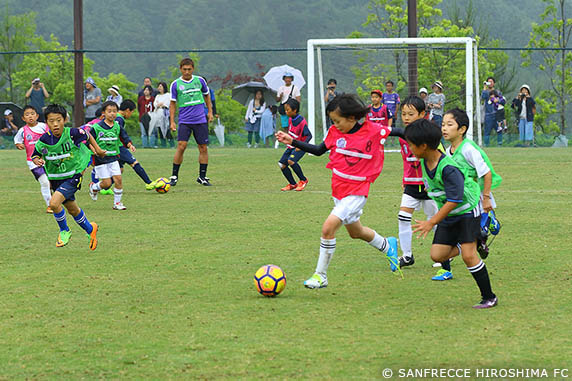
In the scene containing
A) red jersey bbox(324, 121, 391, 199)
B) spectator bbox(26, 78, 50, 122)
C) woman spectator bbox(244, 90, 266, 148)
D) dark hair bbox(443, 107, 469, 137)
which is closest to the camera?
dark hair bbox(443, 107, 469, 137)

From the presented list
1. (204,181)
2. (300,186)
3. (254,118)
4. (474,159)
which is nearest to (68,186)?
(474,159)

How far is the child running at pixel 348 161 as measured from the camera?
690 cm

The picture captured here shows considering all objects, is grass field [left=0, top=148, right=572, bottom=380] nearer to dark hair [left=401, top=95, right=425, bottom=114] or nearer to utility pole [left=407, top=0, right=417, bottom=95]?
dark hair [left=401, top=95, right=425, bottom=114]

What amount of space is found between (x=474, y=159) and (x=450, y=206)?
2.81 feet

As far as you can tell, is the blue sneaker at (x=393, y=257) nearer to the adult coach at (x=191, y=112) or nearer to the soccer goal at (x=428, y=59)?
the adult coach at (x=191, y=112)

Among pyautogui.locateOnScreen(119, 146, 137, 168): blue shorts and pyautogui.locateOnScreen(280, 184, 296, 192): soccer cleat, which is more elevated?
pyautogui.locateOnScreen(119, 146, 137, 168): blue shorts

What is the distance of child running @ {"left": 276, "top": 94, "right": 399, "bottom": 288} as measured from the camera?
6902 mm

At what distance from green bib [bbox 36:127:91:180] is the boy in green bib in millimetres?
4340

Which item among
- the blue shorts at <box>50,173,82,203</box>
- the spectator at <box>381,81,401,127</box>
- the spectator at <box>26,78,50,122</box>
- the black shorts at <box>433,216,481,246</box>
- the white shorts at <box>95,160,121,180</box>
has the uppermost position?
the spectator at <box>26,78,50,122</box>

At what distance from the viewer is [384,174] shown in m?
16.9

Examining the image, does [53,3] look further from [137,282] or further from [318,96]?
[137,282]

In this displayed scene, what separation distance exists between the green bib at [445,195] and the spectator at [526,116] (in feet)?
71.2

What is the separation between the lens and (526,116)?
89.8 ft

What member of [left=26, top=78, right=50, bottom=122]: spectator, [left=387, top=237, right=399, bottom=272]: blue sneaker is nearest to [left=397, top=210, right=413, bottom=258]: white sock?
[left=387, top=237, right=399, bottom=272]: blue sneaker
